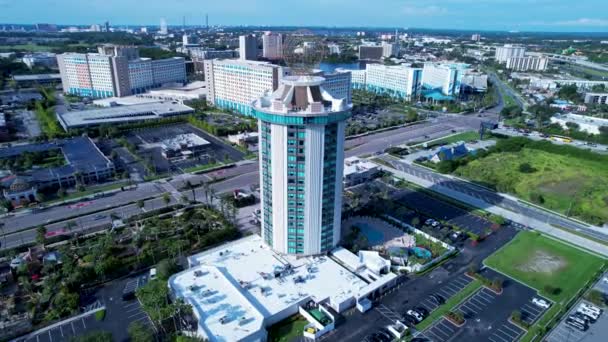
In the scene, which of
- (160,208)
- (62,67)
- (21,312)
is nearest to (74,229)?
(160,208)

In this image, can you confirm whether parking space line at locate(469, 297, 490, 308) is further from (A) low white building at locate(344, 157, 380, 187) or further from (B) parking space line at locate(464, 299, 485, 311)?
(A) low white building at locate(344, 157, 380, 187)

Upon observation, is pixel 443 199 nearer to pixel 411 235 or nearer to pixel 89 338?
pixel 411 235

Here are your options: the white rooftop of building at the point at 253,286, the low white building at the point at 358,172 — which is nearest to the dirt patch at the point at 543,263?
the white rooftop of building at the point at 253,286

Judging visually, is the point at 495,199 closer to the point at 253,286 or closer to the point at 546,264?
the point at 546,264

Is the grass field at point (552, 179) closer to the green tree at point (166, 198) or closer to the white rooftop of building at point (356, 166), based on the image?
the white rooftop of building at point (356, 166)

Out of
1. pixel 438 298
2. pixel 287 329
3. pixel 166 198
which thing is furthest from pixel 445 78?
pixel 287 329

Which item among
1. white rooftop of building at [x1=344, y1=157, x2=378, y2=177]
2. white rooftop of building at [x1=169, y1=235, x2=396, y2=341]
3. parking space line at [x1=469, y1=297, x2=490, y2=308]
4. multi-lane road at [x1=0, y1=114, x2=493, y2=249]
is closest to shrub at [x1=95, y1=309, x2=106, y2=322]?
white rooftop of building at [x1=169, y1=235, x2=396, y2=341]
